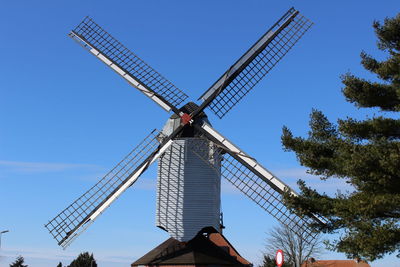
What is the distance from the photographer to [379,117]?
16.7 m

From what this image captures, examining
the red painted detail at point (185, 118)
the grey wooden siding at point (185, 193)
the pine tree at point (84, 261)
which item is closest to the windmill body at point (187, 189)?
the grey wooden siding at point (185, 193)

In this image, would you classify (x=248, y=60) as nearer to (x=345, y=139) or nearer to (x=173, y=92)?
(x=173, y=92)

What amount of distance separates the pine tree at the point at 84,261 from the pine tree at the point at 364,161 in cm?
4540

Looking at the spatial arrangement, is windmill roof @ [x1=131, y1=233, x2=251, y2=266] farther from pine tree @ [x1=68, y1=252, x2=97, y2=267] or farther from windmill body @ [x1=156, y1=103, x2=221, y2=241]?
pine tree @ [x1=68, y1=252, x2=97, y2=267]

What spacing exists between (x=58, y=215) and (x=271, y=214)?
418 inches

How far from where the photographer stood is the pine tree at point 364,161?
14656 mm

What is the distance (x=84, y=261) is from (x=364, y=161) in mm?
50657

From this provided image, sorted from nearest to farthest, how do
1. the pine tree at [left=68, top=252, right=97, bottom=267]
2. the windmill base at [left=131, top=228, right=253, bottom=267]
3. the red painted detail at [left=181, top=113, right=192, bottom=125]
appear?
the windmill base at [left=131, top=228, right=253, bottom=267]
the red painted detail at [left=181, top=113, right=192, bottom=125]
the pine tree at [left=68, top=252, right=97, bottom=267]

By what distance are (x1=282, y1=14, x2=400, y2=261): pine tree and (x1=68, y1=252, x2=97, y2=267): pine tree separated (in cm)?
4540

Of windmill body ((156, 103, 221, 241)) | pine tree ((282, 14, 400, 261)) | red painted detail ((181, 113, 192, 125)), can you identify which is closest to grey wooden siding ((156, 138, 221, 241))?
windmill body ((156, 103, 221, 241))

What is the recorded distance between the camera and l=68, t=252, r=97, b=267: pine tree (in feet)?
191

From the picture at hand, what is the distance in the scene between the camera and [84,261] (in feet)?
192

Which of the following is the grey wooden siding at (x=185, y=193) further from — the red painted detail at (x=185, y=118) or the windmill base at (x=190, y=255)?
the red painted detail at (x=185, y=118)

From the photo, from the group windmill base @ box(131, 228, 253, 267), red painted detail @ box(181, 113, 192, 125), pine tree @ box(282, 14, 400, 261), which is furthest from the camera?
red painted detail @ box(181, 113, 192, 125)
